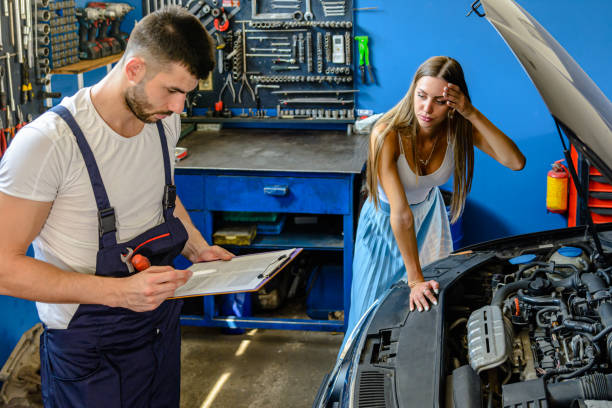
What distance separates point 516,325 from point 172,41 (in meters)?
1.21

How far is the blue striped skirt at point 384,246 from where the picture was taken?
279 centimetres

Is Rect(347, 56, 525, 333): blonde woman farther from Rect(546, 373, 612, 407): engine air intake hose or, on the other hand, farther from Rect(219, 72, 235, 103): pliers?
Rect(219, 72, 235, 103): pliers

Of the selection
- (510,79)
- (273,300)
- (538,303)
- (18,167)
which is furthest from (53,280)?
(510,79)

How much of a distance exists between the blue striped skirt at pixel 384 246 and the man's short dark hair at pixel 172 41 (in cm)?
129

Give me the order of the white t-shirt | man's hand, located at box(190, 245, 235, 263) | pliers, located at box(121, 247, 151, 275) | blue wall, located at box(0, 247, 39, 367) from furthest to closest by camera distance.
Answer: blue wall, located at box(0, 247, 39, 367) → man's hand, located at box(190, 245, 235, 263) → pliers, located at box(121, 247, 151, 275) → the white t-shirt

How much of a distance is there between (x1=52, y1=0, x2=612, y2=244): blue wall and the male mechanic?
Result: 2.55 m

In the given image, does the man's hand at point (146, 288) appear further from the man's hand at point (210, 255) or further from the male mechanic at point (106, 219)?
the man's hand at point (210, 255)

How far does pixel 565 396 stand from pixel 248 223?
2484mm

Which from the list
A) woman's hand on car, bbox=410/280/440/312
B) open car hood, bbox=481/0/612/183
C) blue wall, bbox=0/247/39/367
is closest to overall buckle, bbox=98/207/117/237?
woman's hand on car, bbox=410/280/440/312

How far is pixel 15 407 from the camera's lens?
2.91 meters

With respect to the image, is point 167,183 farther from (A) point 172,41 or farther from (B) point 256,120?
(B) point 256,120

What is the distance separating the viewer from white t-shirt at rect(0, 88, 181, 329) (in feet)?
5.17

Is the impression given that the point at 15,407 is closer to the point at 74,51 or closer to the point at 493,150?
the point at 74,51

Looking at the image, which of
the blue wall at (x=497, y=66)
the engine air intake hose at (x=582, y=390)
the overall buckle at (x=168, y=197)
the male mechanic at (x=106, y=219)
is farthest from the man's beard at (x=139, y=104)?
the blue wall at (x=497, y=66)
